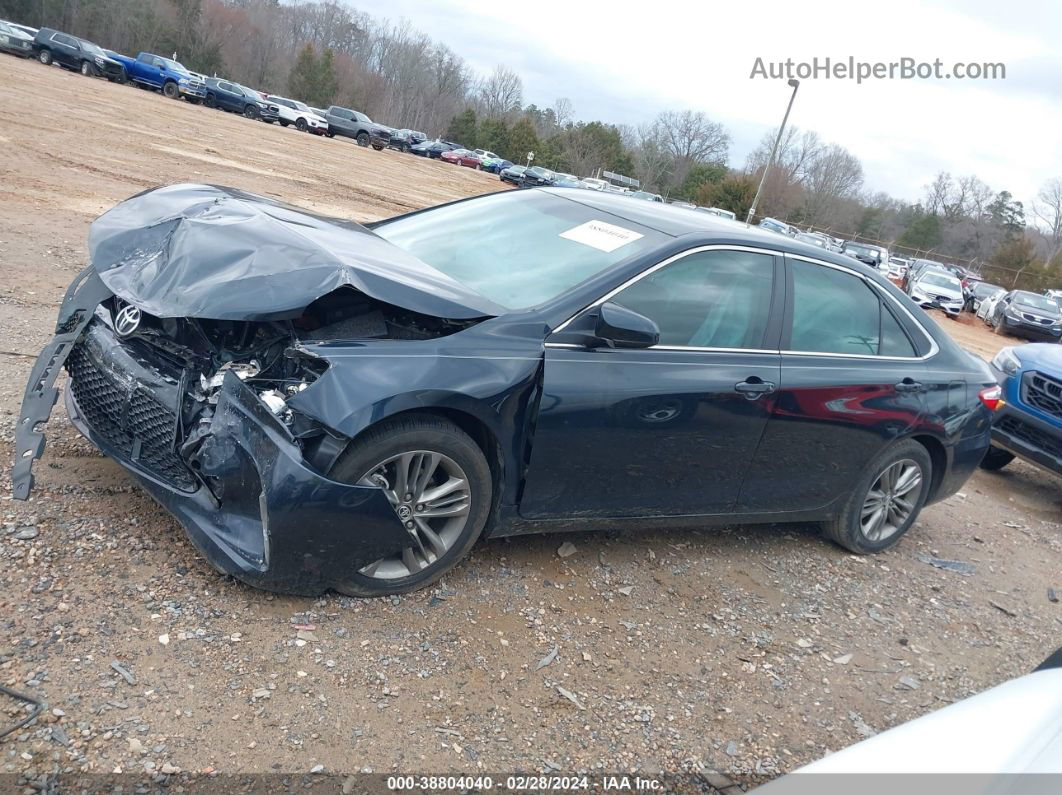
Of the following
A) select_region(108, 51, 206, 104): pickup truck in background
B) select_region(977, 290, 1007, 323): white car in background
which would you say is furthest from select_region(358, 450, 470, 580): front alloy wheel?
select_region(108, 51, 206, 104): pickup truck in background

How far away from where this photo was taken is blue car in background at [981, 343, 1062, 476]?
266 inches

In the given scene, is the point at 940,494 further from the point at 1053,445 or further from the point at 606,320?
the point at 606,320

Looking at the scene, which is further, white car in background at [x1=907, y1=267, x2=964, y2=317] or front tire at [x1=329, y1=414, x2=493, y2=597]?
white car in background at [x1=907, y1=267, x2=964, y2=317]

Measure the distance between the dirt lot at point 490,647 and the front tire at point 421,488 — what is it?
0.40ft

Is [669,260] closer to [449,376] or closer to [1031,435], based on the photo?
[449,376]

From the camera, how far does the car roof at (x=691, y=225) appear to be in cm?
418

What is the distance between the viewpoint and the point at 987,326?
93.9 feet

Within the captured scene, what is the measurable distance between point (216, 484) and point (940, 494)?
4449 mm

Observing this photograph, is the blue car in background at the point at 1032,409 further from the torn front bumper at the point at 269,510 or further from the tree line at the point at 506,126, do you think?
the tree line at the point at 506,126

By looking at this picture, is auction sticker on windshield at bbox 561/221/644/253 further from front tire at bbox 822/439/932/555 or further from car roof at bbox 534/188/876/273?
front tire at bbox 822/439/932/555

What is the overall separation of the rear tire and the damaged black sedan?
383 cm

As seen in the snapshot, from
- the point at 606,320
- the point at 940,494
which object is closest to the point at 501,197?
the point at 606,320

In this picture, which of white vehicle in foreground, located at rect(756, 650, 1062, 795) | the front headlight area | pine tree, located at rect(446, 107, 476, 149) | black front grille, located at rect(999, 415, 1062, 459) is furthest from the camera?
pine tree, located at rect(446, 107, 476, 149)

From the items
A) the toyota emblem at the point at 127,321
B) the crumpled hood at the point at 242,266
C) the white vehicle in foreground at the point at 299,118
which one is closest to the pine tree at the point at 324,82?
the white vehicle in foreground at the point at 299,118
